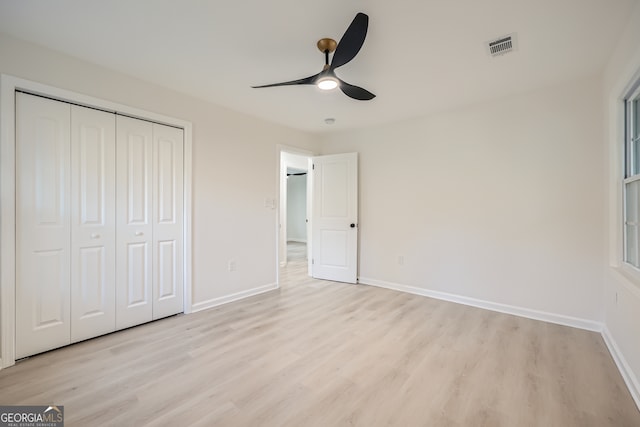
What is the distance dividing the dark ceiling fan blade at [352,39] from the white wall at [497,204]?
2422 mm

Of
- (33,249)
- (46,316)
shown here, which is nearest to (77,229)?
(33,249)

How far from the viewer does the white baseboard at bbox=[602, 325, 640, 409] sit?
6.14 ft

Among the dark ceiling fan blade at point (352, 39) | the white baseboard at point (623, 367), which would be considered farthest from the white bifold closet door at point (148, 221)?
the white baseboard at point (623, 367)

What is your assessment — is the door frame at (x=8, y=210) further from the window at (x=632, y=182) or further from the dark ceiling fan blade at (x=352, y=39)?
the window at (x=632, y=182)

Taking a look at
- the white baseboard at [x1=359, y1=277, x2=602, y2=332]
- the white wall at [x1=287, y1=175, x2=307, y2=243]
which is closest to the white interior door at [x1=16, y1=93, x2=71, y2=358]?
the white baseboard at [x1=359, y1=277, x2=602, y2=332]

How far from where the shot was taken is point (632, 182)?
231 centimetres

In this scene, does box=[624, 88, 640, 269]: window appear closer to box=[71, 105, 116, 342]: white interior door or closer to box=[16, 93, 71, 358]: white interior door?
box=[71, 105, 116, 342]: white interior door

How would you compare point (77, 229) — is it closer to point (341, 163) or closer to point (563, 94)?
point (341, 163)

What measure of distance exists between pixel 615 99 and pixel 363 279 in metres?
3.52

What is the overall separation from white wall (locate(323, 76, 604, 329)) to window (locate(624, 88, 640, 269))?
1.55 feet

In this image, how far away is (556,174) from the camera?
3.10 meters

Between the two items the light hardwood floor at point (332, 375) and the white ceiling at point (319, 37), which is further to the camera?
the white ceiling at point (319, 37)

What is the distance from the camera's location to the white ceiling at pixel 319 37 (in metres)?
1.90

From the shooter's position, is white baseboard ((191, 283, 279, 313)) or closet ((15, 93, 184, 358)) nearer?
closet ((15, 93, 184, 358))
